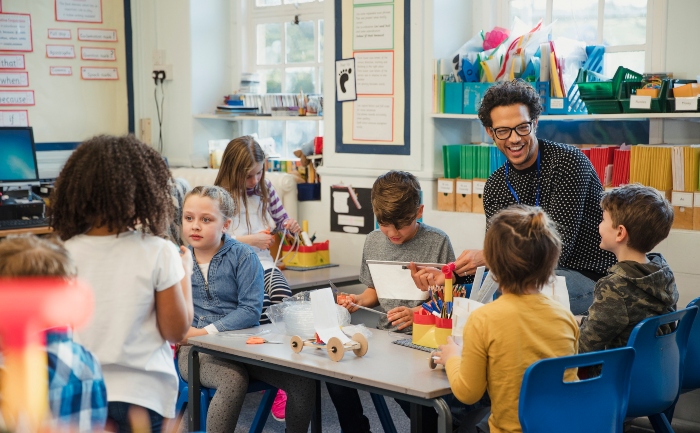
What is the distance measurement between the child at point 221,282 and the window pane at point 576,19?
2.04 m

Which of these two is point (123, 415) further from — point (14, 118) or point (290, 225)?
point (14, 118)

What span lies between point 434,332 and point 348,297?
54 cm

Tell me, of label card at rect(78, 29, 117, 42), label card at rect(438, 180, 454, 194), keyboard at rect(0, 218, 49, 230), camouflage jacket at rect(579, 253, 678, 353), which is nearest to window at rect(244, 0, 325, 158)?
label card at rect(78, 29, 117, 42)

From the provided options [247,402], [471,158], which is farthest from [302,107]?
[247,402]

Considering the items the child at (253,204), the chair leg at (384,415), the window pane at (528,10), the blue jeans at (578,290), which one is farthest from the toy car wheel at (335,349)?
the window pane at (528,10)

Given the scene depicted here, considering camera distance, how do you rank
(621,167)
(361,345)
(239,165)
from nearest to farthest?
(361,345), (621,167), (239,165)

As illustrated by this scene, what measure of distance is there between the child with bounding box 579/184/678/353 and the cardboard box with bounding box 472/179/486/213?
1.64 meters

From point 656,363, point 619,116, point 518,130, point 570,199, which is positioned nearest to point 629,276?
point 656,363

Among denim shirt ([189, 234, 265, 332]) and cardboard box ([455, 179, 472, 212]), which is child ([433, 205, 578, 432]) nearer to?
denim shirt ([189, 234, 265, 332])

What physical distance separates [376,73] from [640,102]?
1445 millimetres

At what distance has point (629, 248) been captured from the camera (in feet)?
8.68

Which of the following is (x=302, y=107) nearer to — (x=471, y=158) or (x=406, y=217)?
(x=471, y=158)

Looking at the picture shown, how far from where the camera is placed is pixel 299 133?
221 inches

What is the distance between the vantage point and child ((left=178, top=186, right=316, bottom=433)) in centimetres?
307
